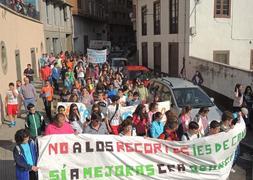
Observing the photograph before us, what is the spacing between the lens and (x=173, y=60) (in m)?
24.8

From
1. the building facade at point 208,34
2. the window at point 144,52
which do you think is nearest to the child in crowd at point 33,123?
the building facade at point 208,34

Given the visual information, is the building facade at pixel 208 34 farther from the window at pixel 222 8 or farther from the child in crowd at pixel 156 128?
the child in crowd at pixel 156 128

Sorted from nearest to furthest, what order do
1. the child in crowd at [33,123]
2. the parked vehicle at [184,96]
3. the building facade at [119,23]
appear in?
the child in crowd at [33,123]
the parked vehicle at [184,96]
the building facade at [119,23]

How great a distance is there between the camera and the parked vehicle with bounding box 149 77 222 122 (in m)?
11.1

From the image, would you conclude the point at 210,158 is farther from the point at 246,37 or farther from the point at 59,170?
the point at 246,37

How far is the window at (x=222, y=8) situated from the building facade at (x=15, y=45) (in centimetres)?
1049

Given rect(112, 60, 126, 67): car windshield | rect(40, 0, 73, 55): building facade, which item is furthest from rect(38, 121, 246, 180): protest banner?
rect(40, 0, 73, 55): building facade

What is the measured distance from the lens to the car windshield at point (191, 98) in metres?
11.3

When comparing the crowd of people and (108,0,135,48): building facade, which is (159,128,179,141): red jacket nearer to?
the crowd of people

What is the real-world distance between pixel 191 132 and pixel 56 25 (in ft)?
98.1

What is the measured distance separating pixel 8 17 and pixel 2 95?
4.10m

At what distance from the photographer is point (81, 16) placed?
4962 centimetres

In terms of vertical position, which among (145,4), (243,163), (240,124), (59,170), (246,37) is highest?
(145,4)

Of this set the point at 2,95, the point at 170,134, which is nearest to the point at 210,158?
Result: the point at 170,134
